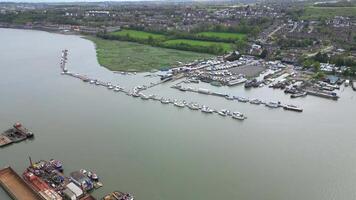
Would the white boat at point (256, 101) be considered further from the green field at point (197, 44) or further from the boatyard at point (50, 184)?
the green field at point (197, 44)

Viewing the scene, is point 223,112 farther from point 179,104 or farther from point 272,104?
point 272,104

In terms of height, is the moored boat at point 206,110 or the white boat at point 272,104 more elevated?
the white boat at point 272,104

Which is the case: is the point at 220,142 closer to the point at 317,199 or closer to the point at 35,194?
the point at 317,199

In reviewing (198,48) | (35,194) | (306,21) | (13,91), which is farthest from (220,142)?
(306,21)

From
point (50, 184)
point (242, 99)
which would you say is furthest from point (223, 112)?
point (50, 184)

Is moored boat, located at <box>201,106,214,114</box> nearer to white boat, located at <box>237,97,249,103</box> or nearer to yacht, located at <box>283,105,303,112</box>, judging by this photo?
white boat, located at <box>237,97,249,103</box>

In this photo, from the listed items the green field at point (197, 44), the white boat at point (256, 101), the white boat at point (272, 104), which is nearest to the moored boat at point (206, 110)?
the white boat at point (256, 101)

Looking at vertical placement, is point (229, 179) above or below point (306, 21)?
below
